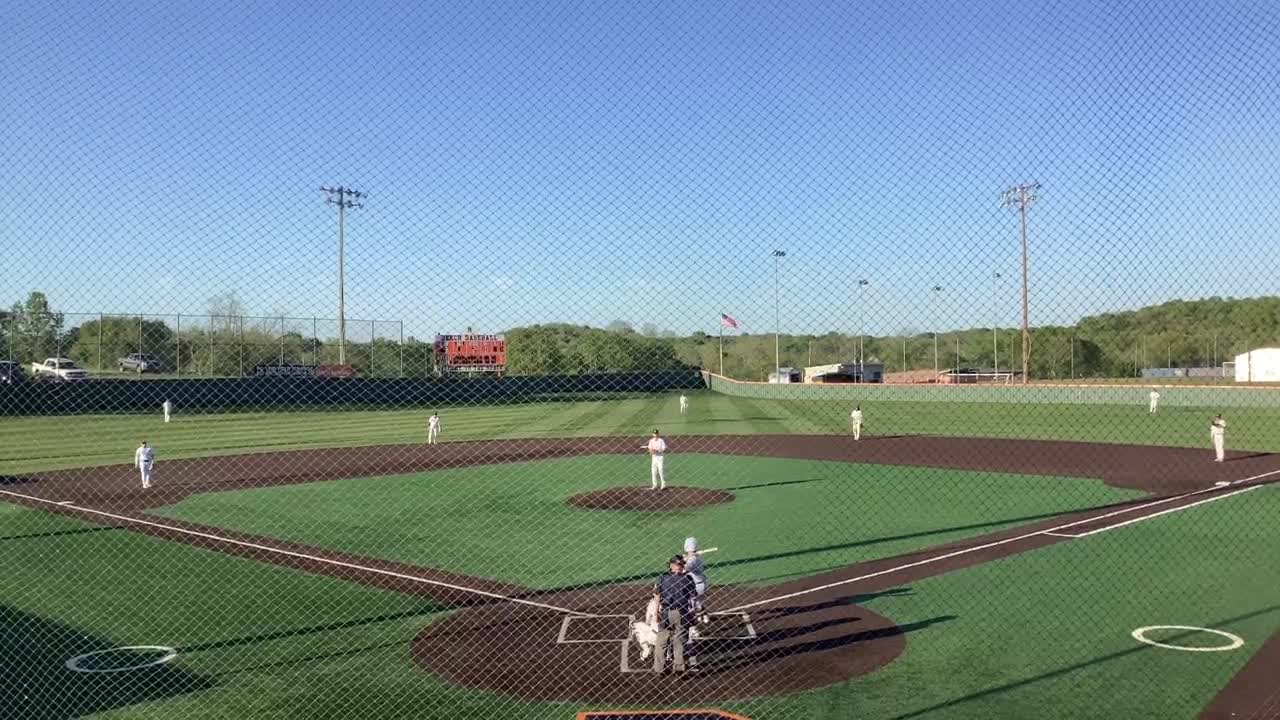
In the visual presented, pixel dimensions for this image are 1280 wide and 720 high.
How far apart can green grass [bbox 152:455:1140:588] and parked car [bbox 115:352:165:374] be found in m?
5.26

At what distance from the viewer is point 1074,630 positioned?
36.2 ft

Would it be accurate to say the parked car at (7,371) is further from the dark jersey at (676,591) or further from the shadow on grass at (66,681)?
the dark jersey at (676,591)

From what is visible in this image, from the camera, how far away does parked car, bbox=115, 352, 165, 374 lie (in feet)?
85.5

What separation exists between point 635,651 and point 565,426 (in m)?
33.0

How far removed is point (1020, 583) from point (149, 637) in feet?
38.1

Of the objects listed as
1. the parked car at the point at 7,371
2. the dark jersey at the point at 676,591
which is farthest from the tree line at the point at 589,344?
the dark jersey at the point at 676,591

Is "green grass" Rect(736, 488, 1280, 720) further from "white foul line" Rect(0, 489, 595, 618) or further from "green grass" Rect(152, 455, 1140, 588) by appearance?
"white foul line" Rect(0, 489, 595, 618)

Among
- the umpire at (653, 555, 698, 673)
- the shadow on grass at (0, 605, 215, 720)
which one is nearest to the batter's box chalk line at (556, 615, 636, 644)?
the umpire at (653, 555, 698, 673)

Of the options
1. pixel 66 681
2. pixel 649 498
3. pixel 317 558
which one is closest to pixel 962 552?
pixel 649 498

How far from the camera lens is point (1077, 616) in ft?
38.0

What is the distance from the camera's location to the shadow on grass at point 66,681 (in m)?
8.94

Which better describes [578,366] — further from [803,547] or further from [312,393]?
[312,393]

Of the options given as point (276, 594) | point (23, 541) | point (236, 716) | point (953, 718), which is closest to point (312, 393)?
point (23, 541)

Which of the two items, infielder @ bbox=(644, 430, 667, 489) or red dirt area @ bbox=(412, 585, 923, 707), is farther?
infielder @ bbox=(644, 430, 667, 489)
